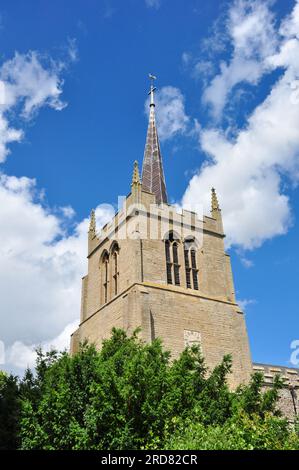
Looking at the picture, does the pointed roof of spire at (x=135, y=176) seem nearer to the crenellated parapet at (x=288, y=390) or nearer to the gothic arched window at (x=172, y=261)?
the gothic arched window at (x=172, y=261)

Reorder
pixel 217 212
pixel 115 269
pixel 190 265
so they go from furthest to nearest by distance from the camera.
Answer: pixel 217 212 < pixel 190 265 < pixel 115 269

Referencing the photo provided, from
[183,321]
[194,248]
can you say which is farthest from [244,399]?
[194,248]

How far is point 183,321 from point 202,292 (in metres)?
2.95

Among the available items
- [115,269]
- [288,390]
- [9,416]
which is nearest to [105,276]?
[115,269]

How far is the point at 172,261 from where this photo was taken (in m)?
29.2

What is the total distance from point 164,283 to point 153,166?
442 inches

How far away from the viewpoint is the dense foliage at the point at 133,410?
1286cm

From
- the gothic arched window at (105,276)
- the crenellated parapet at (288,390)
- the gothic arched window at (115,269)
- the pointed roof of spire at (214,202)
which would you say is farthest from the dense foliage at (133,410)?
the pointed roof of spire at (214,202)

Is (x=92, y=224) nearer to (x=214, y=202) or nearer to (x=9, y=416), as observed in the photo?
(x=214, y=202)

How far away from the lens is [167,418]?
14.3 metres

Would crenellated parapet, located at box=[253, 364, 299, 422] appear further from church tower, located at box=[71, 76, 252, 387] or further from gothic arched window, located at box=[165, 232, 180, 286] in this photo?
gothic arched window, located at box=[165, 232, 180, 286]

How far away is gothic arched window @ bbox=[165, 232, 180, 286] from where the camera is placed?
28.4 meters
